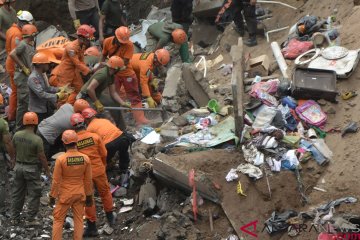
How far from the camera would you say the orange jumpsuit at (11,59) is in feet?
41.5

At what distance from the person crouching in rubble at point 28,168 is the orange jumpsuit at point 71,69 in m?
1.91

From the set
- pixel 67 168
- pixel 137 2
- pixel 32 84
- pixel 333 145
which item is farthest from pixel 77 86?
pixel 137 2

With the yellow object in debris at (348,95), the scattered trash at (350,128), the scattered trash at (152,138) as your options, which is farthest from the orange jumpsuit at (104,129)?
the yellow object in debris at (348,95)

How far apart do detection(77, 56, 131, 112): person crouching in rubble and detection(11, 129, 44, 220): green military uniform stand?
158 centimetres

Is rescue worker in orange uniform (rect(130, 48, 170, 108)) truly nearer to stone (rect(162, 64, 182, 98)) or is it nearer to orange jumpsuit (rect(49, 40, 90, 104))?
stone (rect(162, 64, 182, 98))

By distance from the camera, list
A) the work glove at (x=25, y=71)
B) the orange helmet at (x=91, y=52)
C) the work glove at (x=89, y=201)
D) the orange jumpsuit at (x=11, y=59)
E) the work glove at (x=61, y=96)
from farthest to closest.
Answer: the orange helmet at (x=91, y=52) < the orange jumpsuit at (x=11, y=59) < the work glove at (x=25, y=71) < the work glove at (x=61, y=96) < the work glove at (x=89, y=201)

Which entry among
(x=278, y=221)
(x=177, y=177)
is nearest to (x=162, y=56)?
(x=177, y=177)

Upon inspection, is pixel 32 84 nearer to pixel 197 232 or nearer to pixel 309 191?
pixel 197 232

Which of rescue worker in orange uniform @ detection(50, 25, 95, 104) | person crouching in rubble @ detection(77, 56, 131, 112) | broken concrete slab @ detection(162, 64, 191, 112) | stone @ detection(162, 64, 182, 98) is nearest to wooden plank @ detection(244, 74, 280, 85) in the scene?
broken concrete slab @ detection(162, 64, 191, 112)

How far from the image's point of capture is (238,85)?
11.1 meters

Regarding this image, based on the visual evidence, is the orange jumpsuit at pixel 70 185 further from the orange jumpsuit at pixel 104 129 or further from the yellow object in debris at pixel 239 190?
the yellow object in debris at pixel 239 190

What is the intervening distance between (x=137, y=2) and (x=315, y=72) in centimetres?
775

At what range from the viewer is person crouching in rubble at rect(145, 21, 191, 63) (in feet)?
43.6

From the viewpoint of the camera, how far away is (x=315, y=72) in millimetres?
11148
